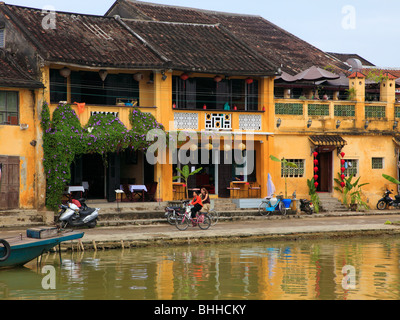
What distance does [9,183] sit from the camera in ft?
83.5

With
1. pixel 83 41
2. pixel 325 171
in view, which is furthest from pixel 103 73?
pixel 325 171

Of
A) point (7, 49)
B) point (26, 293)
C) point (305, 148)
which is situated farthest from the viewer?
point (305, 148)

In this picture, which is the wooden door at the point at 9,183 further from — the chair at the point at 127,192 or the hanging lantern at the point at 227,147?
the hanging lantern at the point at 227,147

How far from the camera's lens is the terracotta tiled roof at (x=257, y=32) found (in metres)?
34.1

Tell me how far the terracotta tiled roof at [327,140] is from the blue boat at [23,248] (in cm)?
1521

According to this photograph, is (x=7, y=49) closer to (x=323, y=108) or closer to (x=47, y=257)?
→ (x=47, y=257)

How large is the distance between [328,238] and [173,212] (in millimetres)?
5626

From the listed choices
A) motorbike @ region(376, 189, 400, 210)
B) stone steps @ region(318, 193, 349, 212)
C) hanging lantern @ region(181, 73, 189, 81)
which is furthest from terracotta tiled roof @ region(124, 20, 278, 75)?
motorbike @ region(376, 189, 400, 210)

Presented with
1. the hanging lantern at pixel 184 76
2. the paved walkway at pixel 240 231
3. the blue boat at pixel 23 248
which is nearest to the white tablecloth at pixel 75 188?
the paved walkway at pixel 240 231

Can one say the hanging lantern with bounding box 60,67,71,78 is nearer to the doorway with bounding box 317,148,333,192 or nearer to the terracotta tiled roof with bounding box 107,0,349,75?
the terracotta tiled roof with bounding box 107,0,349,75

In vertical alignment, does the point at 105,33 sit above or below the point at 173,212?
above

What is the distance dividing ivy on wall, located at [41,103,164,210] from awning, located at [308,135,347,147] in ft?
27.8
